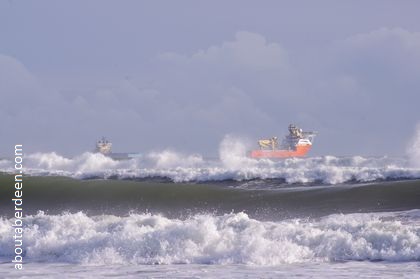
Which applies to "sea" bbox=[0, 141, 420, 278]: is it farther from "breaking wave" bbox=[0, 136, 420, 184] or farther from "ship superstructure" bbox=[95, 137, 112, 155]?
"ship superstructure" bbox=[95, 137, 112, 155]

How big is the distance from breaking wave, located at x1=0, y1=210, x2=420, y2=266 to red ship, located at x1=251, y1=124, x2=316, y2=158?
195ft

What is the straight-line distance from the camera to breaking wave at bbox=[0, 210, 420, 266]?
452 inches

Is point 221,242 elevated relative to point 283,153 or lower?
lower

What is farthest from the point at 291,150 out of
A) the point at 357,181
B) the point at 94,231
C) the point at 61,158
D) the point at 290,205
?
the point at 94,231

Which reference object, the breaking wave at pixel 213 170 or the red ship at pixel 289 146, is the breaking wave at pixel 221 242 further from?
the red ship at pixel 289 146

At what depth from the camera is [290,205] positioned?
19969mm

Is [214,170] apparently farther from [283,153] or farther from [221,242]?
[283,153]

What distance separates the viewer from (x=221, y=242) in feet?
39.7

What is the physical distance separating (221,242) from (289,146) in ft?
221

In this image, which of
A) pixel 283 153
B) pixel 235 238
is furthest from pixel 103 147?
pixel 235 238

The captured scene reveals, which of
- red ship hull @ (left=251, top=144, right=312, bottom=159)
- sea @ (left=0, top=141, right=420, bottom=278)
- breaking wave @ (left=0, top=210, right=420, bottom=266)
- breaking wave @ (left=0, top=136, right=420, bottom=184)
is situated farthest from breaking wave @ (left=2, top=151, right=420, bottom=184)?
red ship hull @ (left=251, top=144, right=312, bottom=159)

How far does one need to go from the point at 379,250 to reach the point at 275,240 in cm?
180

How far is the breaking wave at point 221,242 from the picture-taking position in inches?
452

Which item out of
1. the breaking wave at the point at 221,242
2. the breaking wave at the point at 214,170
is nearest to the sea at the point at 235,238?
the breaking wave at the point at 221,242
